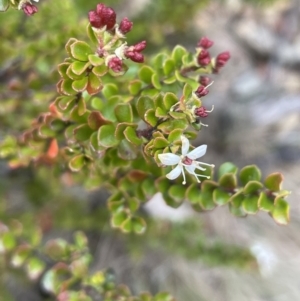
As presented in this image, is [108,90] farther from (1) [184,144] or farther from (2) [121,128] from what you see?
(1) [184,144]

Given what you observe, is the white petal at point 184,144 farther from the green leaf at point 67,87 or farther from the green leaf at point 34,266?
the green leaf at point 34,266

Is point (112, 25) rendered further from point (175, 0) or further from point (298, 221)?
point (298, 221)

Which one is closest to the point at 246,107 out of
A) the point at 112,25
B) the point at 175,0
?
the point at 175,0

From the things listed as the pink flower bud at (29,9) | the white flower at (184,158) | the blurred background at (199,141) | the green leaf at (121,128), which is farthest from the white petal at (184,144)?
the blurred background at (199,141)

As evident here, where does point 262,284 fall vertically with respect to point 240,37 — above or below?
below

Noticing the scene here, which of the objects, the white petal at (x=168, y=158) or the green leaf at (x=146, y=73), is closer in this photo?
the white petal at (x=168, y=158)

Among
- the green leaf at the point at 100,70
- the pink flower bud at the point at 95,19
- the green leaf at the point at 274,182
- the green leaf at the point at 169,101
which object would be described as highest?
the pink flower bud at the point at 95,19
